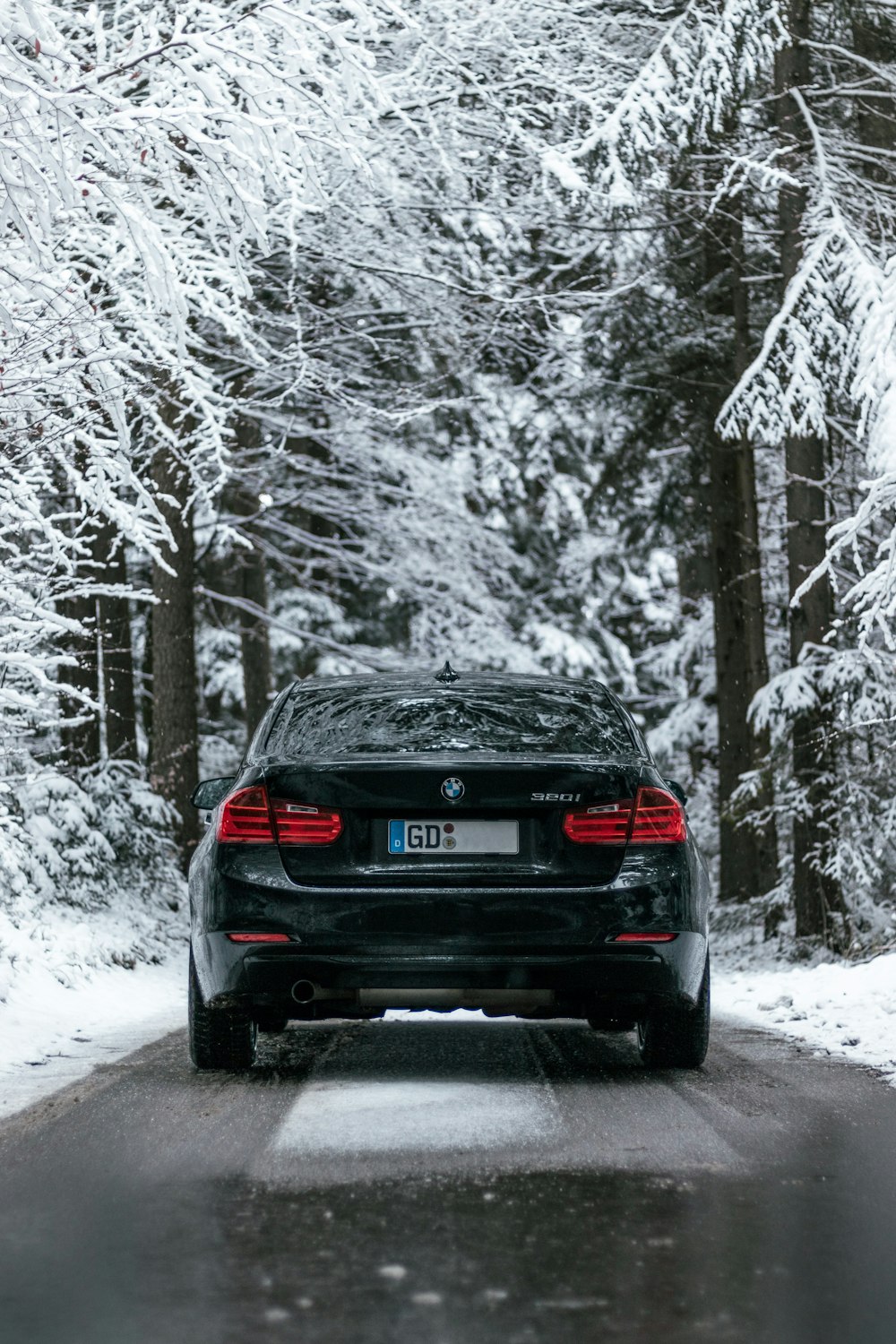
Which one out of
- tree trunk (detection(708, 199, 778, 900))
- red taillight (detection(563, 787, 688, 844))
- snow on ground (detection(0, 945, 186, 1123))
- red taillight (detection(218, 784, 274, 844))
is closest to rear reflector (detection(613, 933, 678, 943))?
red taillight (detection(563, 787, 688, 844))

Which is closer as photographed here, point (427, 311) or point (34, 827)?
point (34, 827)

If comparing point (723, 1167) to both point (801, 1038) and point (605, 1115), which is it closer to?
point (605, 1115)

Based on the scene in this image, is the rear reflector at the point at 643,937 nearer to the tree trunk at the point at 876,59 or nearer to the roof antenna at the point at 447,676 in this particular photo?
the roof antenna at the point at 447,676

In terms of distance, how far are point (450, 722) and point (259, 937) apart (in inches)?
47.3

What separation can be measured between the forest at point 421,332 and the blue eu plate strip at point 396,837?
2.80 m

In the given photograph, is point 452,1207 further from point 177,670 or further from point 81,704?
point 81,704

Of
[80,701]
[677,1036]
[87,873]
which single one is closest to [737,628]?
[80,701]

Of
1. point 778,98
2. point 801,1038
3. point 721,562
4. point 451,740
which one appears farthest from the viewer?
point 721,562

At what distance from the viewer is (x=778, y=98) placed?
45.8 ft

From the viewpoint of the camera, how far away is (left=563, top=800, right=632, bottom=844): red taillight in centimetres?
633

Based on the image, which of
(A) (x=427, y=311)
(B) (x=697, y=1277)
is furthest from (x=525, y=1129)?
(A) (x=427, y=311)

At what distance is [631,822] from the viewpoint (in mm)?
6410

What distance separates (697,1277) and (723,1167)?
3.91 ft

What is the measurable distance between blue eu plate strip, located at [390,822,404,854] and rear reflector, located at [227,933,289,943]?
52 cm
